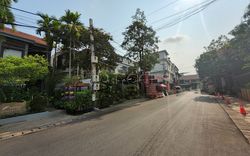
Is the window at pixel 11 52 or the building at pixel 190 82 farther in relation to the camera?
the building at pixel 190 82

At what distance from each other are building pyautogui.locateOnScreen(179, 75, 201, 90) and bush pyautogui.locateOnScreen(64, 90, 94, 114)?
85.2 metres

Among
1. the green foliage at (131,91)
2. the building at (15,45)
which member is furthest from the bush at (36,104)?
the green foliage at (131,91)

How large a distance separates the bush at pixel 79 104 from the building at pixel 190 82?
85173 mm

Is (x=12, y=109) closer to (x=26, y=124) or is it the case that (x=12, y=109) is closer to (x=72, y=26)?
(x=26, y=124)

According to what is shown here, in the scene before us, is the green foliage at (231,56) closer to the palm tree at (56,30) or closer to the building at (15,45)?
the palm tree at (56,30)

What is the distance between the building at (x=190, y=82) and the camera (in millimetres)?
92750

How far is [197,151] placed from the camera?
453 cm

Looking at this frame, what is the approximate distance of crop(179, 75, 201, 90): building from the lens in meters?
92.8

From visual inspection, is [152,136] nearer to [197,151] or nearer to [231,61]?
[197,151]

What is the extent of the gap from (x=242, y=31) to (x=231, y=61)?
34.9 ft

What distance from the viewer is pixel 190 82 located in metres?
94.9

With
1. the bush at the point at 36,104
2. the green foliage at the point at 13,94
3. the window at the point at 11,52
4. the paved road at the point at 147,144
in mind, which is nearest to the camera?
the paved road at the point at 147,144

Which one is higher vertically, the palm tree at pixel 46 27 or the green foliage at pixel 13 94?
the palm tree at pixel 46 27

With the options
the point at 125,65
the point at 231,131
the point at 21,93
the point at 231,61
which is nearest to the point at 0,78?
the point at 21,93
